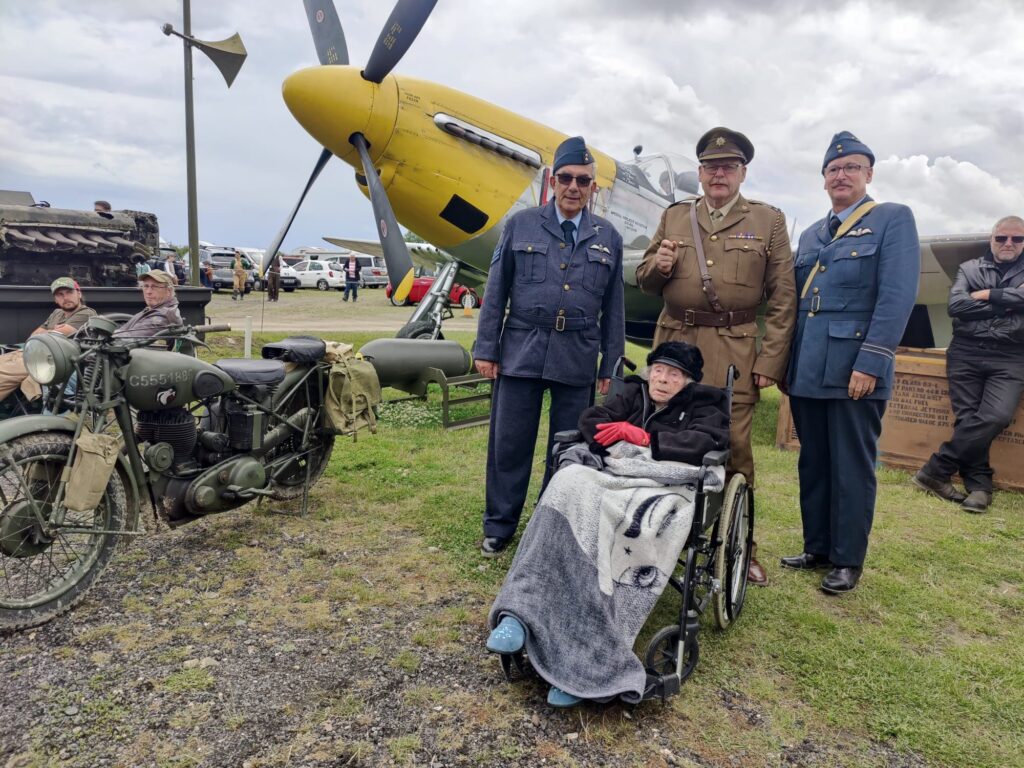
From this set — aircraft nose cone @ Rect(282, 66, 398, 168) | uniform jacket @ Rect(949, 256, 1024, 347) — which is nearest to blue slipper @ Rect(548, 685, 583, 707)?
uniform jacket @ Rect(949, 256, 1024, 347)

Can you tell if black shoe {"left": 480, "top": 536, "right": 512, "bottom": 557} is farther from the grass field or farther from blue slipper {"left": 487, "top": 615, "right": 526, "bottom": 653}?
blue slipper {"left": 487, "top": 615, "right": 526, "bottom": 653}

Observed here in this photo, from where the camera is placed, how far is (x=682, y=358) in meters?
2.64

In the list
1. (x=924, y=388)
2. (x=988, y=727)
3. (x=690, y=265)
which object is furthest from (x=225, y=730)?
(x=924, y=388)

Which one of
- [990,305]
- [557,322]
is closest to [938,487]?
[990,305]

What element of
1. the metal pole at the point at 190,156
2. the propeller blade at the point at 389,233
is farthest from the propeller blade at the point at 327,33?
the metal pole at the point at 190,156

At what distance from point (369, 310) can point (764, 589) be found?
54.2ft

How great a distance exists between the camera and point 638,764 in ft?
6.17

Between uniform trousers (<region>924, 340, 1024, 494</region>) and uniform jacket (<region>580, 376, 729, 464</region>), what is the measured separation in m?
3.04

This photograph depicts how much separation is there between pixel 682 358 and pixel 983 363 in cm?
327

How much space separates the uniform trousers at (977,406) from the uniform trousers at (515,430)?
3.02 m

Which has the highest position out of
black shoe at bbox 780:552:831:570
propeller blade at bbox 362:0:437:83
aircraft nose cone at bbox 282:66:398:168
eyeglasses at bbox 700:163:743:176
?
propeller blade at bbox 362:0:437:83

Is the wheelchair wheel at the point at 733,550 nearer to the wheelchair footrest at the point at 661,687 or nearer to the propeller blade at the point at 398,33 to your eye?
the wheelchair footrest at the point at 661,687

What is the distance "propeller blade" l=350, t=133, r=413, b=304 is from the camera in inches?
233

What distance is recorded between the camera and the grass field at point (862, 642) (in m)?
2.05
